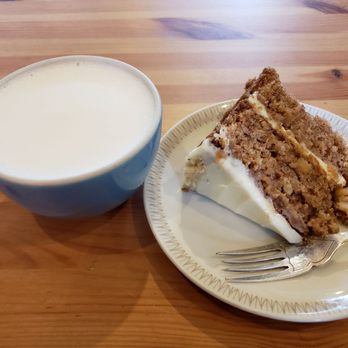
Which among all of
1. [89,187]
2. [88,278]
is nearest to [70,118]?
[89,187]

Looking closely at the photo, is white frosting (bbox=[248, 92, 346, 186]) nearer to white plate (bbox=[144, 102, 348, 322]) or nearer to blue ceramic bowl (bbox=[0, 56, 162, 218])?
white plate (bbox=[144, 102, 348, 322])

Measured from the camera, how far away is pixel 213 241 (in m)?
0.75

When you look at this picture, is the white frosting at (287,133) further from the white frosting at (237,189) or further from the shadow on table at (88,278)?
the shadow on table at (88,278)

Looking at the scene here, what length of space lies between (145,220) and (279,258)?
270mm

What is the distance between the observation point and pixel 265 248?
73 cm

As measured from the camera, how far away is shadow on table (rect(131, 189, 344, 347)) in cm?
63

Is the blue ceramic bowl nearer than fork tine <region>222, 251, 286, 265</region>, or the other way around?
the blue ceramic bowl

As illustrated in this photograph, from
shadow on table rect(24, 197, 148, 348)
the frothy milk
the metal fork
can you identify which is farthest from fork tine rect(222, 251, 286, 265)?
the frothy milk

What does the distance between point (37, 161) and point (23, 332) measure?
0.90ft

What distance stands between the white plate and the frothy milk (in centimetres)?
16

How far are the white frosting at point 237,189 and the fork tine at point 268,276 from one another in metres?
0.08

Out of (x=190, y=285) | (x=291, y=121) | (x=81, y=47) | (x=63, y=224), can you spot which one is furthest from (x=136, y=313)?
(x=81, y=47)

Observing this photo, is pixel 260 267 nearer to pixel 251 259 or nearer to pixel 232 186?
pixel 251 259

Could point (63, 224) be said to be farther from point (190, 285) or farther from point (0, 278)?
point (190, 285)
